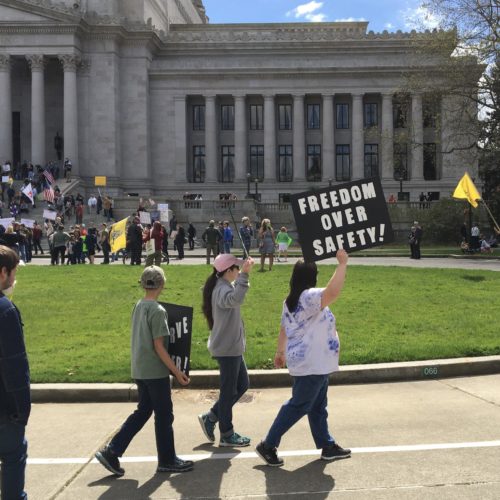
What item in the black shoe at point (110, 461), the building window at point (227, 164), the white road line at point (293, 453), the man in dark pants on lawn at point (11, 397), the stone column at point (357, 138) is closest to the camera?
the man in dark pants on lawn at point (11, 397)

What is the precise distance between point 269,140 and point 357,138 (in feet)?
27.5

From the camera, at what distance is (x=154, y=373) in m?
5.78

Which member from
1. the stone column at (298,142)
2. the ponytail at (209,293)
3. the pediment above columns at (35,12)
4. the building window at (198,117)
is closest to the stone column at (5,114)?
the pediment above columns at (35,12)

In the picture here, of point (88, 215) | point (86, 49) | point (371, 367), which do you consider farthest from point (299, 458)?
point (86, 49)

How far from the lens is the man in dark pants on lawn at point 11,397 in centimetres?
417

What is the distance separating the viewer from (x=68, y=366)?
9.42 meters

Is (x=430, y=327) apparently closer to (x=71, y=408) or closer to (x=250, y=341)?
(x=250, y=341)

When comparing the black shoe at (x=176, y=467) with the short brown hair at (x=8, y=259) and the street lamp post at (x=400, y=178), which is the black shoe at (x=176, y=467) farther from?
the street lamp post at (x=400, y=178)

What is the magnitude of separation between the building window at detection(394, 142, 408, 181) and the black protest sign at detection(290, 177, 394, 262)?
5546 cm

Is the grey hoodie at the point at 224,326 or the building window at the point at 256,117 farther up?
the building window at the point at 256,117

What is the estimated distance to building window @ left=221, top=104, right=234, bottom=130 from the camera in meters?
65.1

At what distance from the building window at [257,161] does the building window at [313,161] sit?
4.55m

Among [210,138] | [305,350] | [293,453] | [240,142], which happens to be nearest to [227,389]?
[293,453]

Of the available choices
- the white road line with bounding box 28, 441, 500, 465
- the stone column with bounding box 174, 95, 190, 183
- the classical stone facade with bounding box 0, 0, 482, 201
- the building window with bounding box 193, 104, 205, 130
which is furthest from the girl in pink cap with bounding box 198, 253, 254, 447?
the building window with bounding box 193, 104, 205, 130
